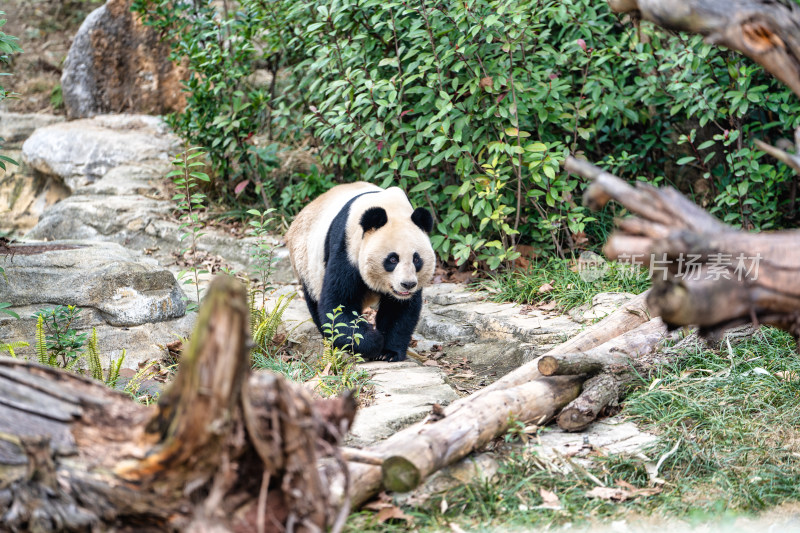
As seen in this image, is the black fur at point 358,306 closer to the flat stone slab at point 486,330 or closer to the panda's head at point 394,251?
the panda's head at point 394,251

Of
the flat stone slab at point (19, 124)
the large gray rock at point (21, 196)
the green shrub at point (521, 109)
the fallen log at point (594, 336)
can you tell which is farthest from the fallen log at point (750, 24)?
the flat stone slab at point (19, 124)

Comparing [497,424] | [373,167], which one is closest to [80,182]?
[373,167]

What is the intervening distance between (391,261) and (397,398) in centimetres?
124

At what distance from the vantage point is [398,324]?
17.7 ft

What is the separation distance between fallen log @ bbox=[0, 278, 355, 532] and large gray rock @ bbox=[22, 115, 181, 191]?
709 cm

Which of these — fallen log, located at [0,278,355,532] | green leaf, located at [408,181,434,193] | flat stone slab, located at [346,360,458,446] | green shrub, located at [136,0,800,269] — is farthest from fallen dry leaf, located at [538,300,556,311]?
fallen log, located at [0,278,355,532]

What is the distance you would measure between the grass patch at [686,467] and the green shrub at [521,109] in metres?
2.44

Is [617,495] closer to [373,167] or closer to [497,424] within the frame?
[497,424]

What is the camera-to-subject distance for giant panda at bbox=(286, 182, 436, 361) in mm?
5051

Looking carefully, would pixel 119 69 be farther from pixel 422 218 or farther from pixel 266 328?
pixel 422 218

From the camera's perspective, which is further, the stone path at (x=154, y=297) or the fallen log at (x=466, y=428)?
the stone path at (x=154, y=297)

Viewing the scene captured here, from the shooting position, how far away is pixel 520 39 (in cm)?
582

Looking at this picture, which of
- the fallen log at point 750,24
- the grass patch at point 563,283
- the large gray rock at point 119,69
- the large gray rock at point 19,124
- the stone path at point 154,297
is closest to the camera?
the fallen log at point 750,24

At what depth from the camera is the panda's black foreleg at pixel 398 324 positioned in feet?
17.4
